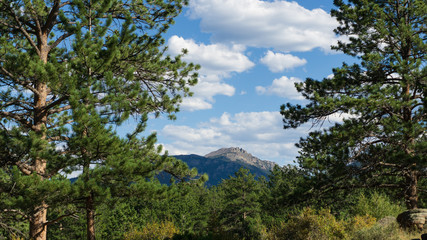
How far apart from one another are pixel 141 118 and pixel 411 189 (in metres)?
11.0

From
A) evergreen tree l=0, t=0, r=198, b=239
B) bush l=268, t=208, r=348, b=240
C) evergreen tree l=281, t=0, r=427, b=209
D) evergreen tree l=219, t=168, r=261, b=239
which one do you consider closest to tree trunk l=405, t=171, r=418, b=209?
evergreen tree l=281, t=0, r=427, b=209

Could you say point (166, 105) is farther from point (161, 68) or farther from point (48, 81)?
point (48, 81)

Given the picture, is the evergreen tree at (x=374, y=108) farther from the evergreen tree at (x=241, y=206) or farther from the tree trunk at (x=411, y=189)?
the evergreen tree at (x=241, y=206)

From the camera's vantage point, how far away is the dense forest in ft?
29.0

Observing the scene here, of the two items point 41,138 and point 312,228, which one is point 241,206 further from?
point 41,138

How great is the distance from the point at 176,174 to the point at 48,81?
16.2 ft

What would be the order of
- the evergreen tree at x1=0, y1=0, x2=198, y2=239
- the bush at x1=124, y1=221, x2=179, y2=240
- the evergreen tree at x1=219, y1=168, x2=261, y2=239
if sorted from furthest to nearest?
the evergreen tree at x1=219, y1=168, x2=261, y2=239 < the bush at x1=124, y1=221, x2=179, y2=240 < the evergreen tree at x1=0, y1=0, x2=198, y2=239

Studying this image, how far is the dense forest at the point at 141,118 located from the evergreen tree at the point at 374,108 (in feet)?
0.16

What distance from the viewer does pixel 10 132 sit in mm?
8961

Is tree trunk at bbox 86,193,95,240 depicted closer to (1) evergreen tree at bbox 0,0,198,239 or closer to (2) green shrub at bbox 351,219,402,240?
(1) evergreen tree at bbox 0,0,198,239

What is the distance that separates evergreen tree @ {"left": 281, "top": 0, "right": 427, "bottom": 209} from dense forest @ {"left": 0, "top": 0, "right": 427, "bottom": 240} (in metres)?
0.05

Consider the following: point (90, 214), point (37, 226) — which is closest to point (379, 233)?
point (90, 214)

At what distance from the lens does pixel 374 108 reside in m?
12.0

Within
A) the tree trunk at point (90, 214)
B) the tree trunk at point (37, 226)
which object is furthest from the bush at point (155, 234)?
the tree trunk at point (37, 226)
